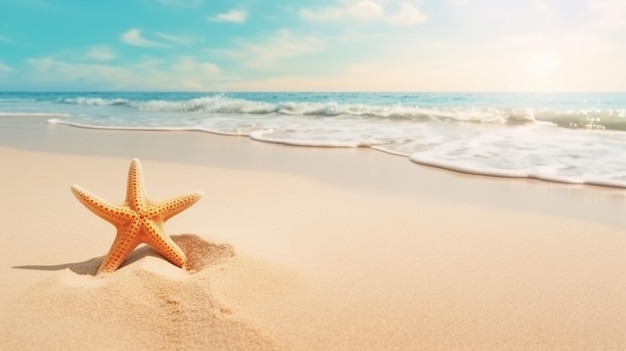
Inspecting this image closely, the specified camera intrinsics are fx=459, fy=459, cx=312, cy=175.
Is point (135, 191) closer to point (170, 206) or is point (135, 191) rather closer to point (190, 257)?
point (170, 206)

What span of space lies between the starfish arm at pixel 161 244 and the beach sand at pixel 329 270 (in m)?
0.07

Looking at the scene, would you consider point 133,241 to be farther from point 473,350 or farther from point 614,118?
point 614,118

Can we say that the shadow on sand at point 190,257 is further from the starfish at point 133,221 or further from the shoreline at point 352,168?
the shoreline at point 352,168

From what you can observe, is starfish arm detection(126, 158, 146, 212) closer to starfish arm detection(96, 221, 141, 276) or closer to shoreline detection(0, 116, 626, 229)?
starfish arm detection(96, 221, 141, 276)

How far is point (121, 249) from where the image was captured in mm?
2551

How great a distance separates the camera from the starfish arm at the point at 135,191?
8.59ft

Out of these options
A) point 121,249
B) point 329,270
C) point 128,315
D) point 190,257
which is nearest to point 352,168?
point 329,270

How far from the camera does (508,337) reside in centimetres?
211

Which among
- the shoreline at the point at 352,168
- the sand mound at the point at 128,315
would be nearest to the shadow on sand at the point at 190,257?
the sand mound at the point at 128,315

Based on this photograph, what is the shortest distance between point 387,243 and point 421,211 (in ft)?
3.30

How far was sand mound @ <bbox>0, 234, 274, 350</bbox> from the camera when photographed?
1.92 meters

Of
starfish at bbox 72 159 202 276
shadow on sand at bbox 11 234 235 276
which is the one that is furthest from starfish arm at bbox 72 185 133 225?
shadow on sand at bbox 11 234 235 276

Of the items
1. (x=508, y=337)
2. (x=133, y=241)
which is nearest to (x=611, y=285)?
(x=508, y=337)

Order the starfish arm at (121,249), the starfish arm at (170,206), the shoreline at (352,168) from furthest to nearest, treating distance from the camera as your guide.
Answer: the shoreline at (352,168) → the starfish arm at (170,206) → the starfish arm at (121,249)
